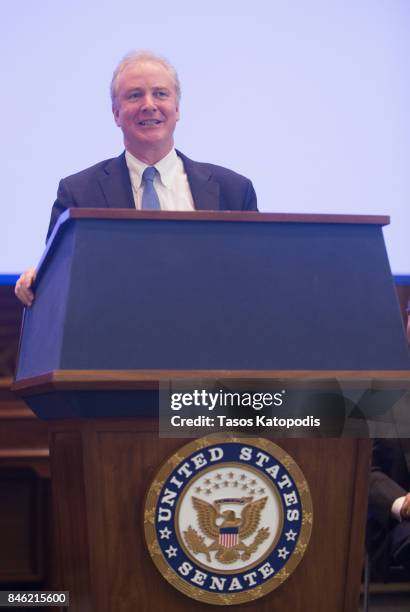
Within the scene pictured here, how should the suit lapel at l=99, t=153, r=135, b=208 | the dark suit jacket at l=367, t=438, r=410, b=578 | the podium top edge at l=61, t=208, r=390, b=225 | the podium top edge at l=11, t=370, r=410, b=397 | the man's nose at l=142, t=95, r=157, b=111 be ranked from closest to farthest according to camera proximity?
the podium top edge at l=11, t=370, r=410, b=397 → the podium top edge at l=61, t=208, r=390, b=225 → the suit lapel at l=99, t=153, r=135, b=208 → the man's nose at l=142, t=95, r=157, b=111 → the dark suit jacket at l=367, t=438, r=410, b=578

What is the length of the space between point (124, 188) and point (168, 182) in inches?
5.4

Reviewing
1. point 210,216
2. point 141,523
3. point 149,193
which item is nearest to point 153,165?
A: point 149,193

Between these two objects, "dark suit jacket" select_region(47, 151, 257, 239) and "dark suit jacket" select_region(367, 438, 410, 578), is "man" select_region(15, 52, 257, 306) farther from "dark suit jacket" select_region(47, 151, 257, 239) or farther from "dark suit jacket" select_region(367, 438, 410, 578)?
"dark suit jacket" select_region(367, 438, 410, 578)

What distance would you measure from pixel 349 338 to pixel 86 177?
88 centimetres

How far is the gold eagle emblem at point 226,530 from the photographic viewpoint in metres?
1.16

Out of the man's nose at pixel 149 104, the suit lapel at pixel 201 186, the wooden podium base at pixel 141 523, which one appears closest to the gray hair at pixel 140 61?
the man's nose at pixel 149 104

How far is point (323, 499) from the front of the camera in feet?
3.98

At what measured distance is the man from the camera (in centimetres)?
178

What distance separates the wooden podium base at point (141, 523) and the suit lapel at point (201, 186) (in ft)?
2.32

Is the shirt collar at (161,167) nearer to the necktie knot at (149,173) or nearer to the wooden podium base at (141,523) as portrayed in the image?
the necktie knot at (149,173)

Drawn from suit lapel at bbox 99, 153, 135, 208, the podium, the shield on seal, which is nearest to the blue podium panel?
the podium

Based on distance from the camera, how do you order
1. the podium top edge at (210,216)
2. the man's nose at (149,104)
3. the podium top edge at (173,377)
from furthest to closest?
the man's nose at (149,104) → the podium top edge at (210,216) → the podium top edge at (173,377)

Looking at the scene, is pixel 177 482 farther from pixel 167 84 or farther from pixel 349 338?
pixel 167 84

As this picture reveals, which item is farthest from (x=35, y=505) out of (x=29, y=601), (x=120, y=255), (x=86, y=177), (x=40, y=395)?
(x=120, y=255)
